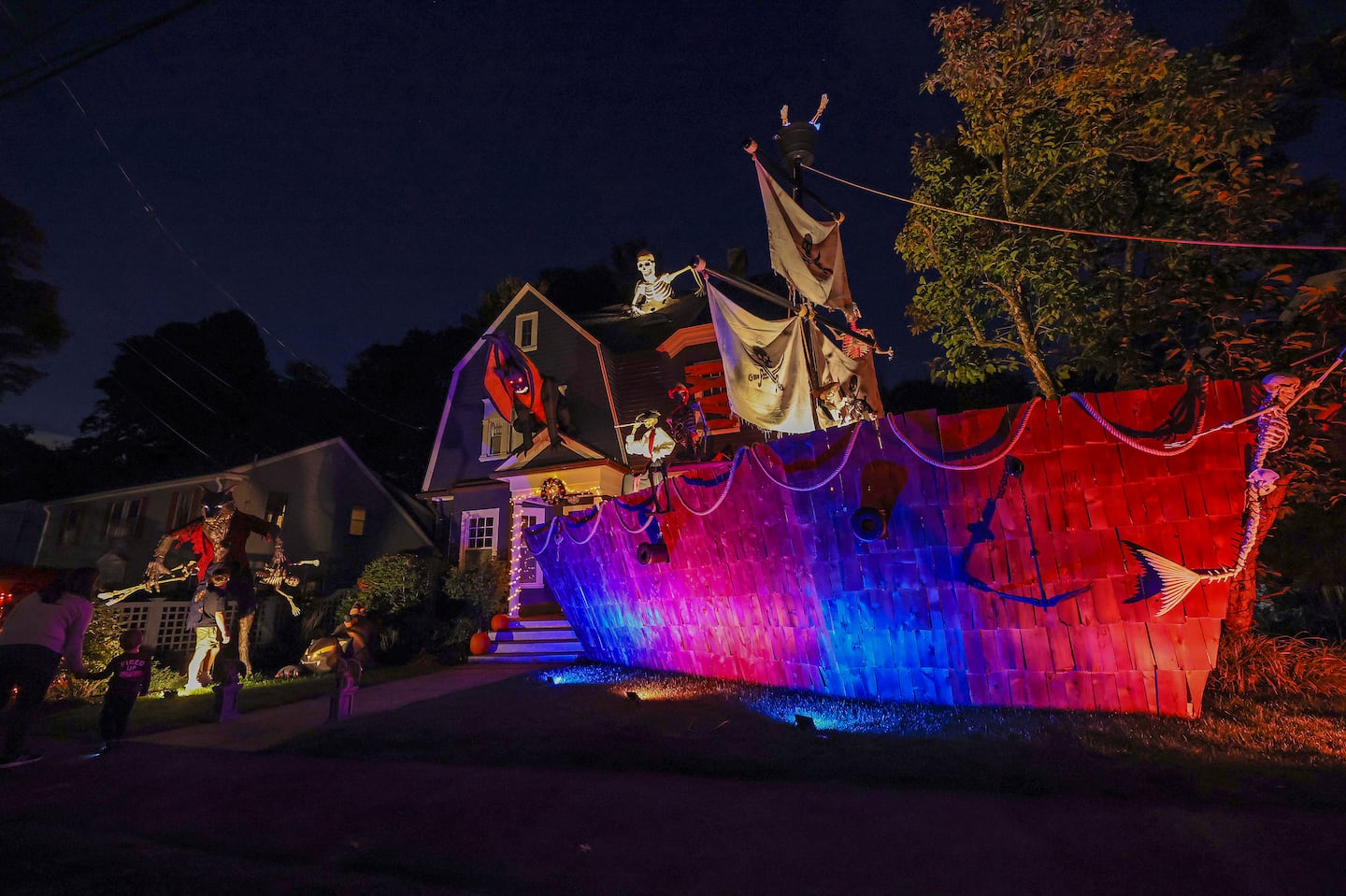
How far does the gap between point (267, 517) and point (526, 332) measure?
9677 mm

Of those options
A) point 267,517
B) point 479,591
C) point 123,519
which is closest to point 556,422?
point 479,591

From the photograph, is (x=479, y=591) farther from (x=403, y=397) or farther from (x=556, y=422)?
(x=403, y=397)

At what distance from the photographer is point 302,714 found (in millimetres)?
7500

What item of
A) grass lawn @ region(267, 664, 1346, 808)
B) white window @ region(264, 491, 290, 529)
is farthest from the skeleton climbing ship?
white window @ region(264, 491, 290, 529)

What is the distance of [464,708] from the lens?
7.03 metres

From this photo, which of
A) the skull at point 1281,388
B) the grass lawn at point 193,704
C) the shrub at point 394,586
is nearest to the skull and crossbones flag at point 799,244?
the skull at point 1281,388

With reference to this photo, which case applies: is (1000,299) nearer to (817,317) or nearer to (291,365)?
(817,317)

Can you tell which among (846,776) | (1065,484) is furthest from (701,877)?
(1065,484)

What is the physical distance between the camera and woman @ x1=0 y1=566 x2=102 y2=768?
533 cm

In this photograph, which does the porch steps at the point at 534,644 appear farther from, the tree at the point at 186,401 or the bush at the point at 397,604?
the tree at the point at 186,401

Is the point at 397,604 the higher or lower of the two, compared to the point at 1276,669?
higher

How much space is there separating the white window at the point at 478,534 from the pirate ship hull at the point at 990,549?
10.2 m

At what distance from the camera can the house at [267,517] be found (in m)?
18.1

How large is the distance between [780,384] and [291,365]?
101 ft
